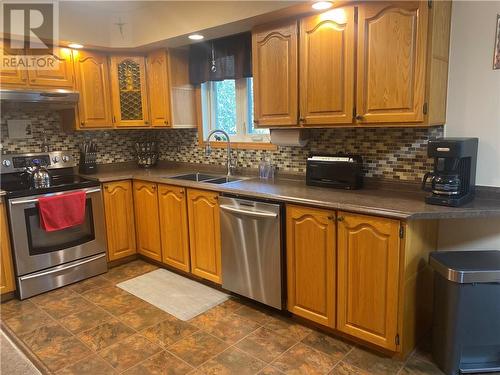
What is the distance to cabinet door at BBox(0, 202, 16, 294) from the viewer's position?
2.87 m

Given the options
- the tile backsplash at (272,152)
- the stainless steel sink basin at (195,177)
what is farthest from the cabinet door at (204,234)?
the tile backsplash at (272,152)

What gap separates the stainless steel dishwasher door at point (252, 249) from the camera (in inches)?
98.2

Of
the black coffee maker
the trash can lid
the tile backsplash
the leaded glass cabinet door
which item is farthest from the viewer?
the leaded glass cabinet door

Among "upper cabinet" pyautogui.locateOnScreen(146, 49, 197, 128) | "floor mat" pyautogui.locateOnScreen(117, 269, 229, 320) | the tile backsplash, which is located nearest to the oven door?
"floor mat" pyautogui.locateOnScreen(117, 269, 229, 320)

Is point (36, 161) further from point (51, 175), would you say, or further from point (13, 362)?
point (13, 362)

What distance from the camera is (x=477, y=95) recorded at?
7.15ft

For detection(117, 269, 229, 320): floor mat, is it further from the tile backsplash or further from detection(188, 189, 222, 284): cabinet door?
the tile backsplash

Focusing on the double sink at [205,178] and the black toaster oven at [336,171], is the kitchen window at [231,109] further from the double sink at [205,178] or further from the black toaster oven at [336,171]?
A: the black toaster oven at [336,171]

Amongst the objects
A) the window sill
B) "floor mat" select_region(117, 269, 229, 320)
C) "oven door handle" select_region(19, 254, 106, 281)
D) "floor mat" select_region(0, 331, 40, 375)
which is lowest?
"floor mat" select_region(0, 331, 40, 375)

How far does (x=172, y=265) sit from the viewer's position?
3.41 meters

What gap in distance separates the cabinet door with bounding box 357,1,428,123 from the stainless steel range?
2.50 m

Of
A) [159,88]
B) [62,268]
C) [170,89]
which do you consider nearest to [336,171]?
[170,89]

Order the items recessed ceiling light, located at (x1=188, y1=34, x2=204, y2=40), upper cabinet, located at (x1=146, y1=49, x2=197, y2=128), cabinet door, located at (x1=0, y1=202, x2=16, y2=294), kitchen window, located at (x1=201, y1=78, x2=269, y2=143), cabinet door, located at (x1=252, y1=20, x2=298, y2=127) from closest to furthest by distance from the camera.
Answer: cabinet door, located at (x1=252, y1=20, x2=298, y2=127) < cabinet door, located at (x1=0, y1=202, x2=16, y2=294) < recessed ceiling light, located at (x1=188, y1=34, x2=204, y2=40) < kitchen window, located at (x1=201, y1=78, x2=269, y2=143) < upper cabinet, located at (x1=146, y1=49, x2=197, y2=128)

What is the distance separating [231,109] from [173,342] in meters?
2.20
